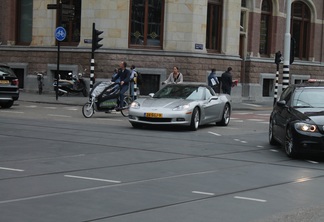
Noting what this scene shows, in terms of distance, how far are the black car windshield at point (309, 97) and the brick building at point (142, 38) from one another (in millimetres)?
17923

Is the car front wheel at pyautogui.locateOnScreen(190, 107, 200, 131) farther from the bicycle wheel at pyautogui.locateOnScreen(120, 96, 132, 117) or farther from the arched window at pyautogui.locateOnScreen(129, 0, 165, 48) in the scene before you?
the arched window at pyautogui.locateOnScreen(129, 0, 165, 48)

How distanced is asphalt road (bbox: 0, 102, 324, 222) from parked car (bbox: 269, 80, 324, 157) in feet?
1.11

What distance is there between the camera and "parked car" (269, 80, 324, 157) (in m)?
11.8

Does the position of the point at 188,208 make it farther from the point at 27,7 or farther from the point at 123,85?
the point at 27,7

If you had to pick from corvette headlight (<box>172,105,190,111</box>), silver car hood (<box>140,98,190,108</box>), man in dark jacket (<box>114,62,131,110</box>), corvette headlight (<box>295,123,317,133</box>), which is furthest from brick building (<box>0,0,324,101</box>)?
corvette headlight (<box>295,123,317,133</box>)

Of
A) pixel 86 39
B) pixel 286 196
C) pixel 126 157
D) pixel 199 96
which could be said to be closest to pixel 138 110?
pixel 199 96

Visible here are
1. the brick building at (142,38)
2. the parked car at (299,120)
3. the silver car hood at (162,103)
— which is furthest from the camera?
the brick building at (142,38)

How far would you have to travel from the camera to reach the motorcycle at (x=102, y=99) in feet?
67.1

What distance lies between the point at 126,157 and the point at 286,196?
12.6 feet

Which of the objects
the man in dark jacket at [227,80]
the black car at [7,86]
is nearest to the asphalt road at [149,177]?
the black car at [7,86]

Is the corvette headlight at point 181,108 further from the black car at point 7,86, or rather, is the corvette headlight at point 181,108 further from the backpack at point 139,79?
the backpack at point 139,79

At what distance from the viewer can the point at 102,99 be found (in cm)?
2053

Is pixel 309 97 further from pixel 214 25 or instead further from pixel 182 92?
pixel 214 25

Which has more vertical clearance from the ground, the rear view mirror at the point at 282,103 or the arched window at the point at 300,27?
the arched window at the point at 300,27
